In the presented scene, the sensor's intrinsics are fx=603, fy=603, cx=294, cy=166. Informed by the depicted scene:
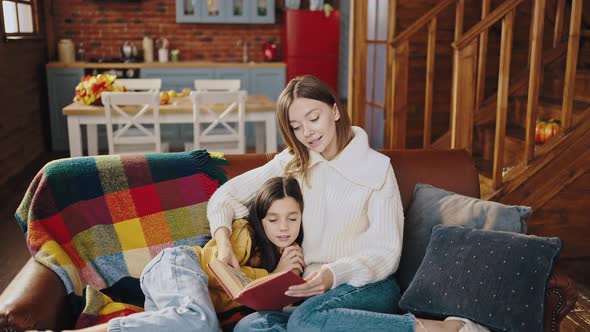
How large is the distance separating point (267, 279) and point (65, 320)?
650 mm

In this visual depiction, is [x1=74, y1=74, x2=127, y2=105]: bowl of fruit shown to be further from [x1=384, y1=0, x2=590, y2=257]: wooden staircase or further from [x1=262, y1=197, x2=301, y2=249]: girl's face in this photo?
[x1=262, y1=197, x2=301, y2=249]: girl's face

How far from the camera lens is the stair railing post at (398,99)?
4.26 m

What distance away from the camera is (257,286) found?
1.58 m

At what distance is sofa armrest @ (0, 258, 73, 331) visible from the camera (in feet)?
5.00

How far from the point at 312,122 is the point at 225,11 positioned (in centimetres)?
565

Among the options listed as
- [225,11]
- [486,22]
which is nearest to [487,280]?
[486,22]

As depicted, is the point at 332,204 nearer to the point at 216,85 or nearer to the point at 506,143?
the point at 506,143

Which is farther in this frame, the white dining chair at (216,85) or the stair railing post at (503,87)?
the white dining chair at (216,85)

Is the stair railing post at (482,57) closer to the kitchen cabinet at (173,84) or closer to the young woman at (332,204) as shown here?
the young woman at (332,204)

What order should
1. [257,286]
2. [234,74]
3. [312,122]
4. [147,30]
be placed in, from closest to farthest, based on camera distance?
[257,286] < [312,122] < [234,74] < [147,30]

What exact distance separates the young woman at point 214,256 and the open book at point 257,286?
0.30 ft

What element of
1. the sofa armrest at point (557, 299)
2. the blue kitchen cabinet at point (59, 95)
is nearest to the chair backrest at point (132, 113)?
the blue kitchen cabinet at point (59, 95)

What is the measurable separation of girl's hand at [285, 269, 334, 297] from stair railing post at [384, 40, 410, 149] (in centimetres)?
271

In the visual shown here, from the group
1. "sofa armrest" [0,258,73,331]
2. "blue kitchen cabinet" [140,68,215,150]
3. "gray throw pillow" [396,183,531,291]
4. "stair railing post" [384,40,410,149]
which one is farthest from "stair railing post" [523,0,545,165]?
"blue kitchen cabinet" [140,68,215,150]
